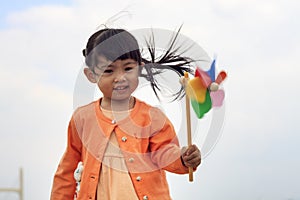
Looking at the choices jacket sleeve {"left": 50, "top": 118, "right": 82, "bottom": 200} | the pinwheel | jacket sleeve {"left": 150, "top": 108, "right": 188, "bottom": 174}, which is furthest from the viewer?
jacket sleeve {"left": 50, "top": 118, "right": 82, "bottom": 200}

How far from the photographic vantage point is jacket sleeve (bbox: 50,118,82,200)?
6.73 ft

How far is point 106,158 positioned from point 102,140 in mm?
60

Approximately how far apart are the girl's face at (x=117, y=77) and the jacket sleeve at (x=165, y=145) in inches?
5.2

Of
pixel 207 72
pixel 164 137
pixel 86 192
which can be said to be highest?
pixel 207 72

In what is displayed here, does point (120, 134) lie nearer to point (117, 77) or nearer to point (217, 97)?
point (117, 77)

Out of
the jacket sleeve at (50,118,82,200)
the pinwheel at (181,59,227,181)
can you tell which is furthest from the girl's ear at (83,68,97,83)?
the pinwheel at (181,59,227,181)

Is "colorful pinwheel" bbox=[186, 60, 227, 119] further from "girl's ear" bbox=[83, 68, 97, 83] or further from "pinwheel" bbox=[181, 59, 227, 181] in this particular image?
"girl's ear" bbox=[83, 68, 97, 83]

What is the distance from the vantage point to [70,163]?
2.07m

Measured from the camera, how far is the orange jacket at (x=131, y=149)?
1.94 m

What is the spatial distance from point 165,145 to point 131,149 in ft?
0.34

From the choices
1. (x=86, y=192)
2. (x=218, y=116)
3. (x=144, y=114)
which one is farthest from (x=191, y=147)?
(x=86, y=192)

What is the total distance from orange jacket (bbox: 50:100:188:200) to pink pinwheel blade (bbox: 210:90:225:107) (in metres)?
0.20

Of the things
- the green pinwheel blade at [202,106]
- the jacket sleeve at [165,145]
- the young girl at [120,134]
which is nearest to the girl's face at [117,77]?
the young girl at [120,134]

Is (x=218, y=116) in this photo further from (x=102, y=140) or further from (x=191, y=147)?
(x=102, y=140)
